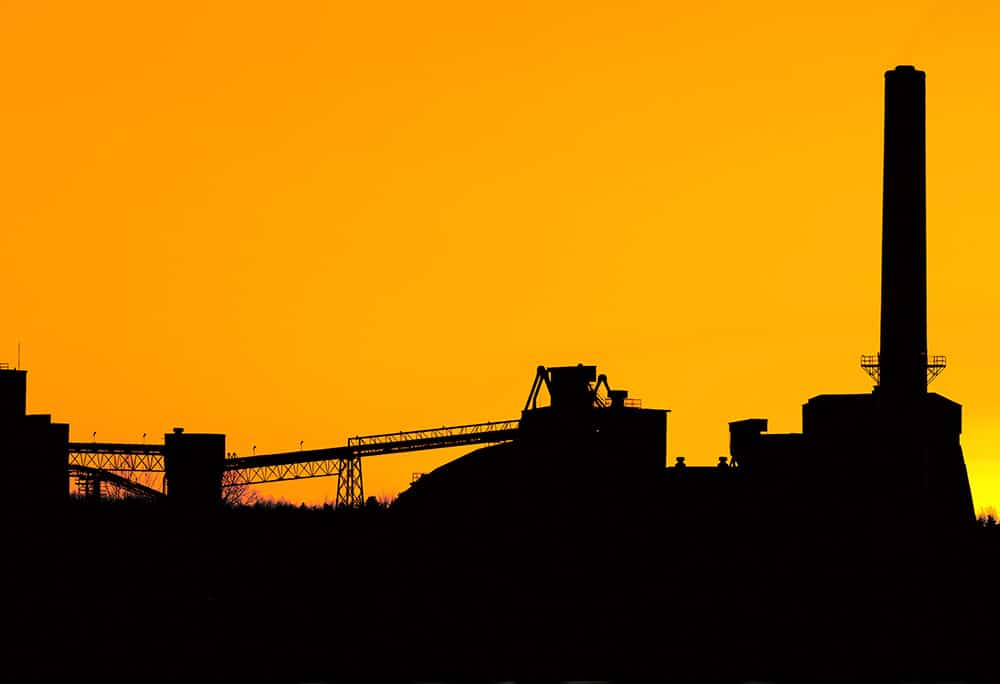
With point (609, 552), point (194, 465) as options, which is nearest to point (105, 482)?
point (194, 465)

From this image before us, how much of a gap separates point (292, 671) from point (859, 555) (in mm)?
26946

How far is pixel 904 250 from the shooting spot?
73.3 m

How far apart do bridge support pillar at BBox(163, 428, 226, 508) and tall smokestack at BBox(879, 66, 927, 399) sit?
38.4 m

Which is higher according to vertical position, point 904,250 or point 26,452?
point 904,250

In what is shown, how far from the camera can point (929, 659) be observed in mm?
45031

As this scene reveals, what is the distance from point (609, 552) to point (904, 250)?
18.3m

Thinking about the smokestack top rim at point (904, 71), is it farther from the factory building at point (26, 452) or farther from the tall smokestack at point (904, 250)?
the factory building at point (26, 452)

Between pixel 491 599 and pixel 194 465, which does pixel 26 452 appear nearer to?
pixel 194 465

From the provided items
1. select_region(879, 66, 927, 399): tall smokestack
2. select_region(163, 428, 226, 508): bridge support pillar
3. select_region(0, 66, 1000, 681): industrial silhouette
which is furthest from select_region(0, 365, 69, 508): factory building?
select_region(879, 66, 927, 399): tall smokestack

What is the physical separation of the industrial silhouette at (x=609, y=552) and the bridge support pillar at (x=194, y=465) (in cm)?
1275

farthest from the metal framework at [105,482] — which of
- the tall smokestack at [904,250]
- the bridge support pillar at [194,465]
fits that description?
the tall smokestack at [904,250]

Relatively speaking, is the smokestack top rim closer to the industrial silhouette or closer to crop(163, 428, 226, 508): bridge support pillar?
the industrial silhouette

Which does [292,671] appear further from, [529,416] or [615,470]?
[529,416]

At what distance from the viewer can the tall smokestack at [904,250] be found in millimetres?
73062
